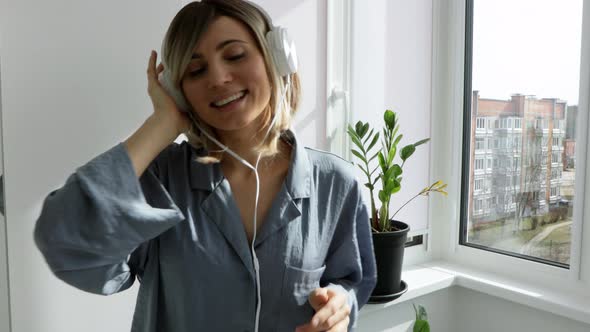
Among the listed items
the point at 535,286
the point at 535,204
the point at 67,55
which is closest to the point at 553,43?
the point at 535,204

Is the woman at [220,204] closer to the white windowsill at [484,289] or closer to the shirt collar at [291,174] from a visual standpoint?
the shirt collar at [291,174]

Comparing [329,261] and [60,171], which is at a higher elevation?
[60,171]

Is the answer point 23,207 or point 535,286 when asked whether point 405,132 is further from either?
point 23,207

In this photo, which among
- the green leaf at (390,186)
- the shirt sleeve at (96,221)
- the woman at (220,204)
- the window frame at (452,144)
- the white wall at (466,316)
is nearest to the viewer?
the shirt sleeve at (96,221)

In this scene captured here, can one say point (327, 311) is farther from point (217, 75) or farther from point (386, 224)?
point (386, 224)

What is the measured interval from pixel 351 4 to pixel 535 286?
126 cm

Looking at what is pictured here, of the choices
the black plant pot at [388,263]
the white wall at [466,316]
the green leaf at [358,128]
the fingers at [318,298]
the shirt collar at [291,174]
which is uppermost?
the green leaf at [358,128]

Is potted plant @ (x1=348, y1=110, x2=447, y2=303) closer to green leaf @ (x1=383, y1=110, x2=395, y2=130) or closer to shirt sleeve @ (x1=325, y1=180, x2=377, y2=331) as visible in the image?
green leaf @ (x1=383, y1=110, x2=395, y2=130)

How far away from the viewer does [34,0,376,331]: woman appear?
83 centimetres

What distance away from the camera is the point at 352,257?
100 cm

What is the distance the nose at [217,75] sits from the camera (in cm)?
85

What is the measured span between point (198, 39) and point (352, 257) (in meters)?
0.53

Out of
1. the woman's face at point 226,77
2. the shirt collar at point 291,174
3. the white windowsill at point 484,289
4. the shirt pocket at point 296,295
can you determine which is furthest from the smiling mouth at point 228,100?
the white windowsill at point 484,289

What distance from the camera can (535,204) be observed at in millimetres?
1886
